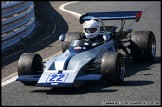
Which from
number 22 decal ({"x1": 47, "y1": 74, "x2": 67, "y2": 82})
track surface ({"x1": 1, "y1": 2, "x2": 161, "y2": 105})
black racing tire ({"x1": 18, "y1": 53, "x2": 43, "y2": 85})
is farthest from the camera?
black racing tire ({"x1": 18, "y1": 53, "x2": 43, "y2": 85})

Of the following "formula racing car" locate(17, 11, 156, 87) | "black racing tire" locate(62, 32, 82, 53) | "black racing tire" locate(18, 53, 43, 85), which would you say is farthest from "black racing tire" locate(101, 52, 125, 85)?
"black racing tire" locate(62, 32, 82, 53)

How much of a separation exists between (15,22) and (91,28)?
5.94 meters

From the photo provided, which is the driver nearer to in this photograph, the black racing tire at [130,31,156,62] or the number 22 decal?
the black racing tire at [130,31,156,62]

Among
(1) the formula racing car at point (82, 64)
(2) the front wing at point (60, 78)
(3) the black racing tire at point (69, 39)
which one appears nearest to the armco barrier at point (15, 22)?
(3) the black racing tire at point (69, 39)

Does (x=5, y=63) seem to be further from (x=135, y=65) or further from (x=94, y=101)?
(x=94, y=101)

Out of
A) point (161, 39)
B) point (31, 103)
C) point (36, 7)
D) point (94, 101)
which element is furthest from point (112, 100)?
point (36, 7)

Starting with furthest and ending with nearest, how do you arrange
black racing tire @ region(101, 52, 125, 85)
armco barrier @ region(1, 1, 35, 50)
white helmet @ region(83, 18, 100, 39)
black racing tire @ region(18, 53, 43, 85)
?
armco barrier @ region(1, 1, 35, 50) → white helmet @ region(83, 18, 100, 39) → black racing tire @ region(18, 53, 43, 85) → black racing tire @ region(101, 52, 125, 85)

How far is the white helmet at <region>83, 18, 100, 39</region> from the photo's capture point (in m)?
11.2

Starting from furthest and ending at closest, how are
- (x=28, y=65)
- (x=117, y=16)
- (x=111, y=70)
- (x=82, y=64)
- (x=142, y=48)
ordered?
1. (x=117, y=16)
2. (x=142, y=48)
3. (x=28, y=65)
4. (x=82, y=64)
5. (x=111, y=70)

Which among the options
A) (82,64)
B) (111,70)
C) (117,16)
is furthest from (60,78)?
(117,16)

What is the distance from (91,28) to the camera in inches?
443

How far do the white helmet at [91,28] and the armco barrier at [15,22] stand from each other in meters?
4.39

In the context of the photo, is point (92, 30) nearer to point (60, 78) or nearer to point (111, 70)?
point (111, 70)

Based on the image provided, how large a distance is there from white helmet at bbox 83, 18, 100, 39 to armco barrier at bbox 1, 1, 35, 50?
4386 millimetres
